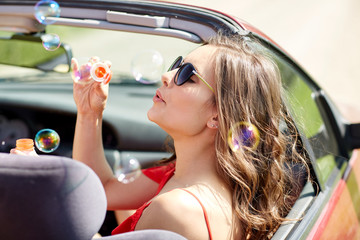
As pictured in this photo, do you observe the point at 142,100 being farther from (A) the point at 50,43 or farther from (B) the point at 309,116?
(B) the point at 309,116

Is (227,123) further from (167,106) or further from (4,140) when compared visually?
(4,140)

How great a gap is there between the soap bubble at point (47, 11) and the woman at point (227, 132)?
664 mm

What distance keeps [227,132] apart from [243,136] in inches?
3.0

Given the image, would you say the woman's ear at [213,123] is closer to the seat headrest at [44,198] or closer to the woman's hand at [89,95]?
the woman's hand at [89,95]

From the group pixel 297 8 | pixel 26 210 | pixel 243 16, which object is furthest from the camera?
pixel 297 8

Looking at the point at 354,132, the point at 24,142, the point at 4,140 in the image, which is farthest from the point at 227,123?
the point at 4,140

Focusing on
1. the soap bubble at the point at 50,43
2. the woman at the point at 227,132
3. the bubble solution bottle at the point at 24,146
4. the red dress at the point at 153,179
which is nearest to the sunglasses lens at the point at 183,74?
the woman at the point at 227,132

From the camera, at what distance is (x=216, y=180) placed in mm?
2002

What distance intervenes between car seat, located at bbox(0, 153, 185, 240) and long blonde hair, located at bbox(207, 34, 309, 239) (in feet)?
2.68

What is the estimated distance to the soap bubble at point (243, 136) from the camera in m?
1.98

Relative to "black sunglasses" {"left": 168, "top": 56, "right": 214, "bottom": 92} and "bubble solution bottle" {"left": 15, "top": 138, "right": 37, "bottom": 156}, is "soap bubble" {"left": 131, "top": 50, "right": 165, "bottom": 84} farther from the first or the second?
"bubble solution bottle" {"left": 15, "top": 138, "right": 37, "bottom": 156}

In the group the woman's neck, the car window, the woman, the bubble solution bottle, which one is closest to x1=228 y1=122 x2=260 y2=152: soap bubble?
the woman

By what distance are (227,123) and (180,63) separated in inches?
14.5

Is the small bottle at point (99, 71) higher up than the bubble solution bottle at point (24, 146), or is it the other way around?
the small bottle at point (99, 71)
